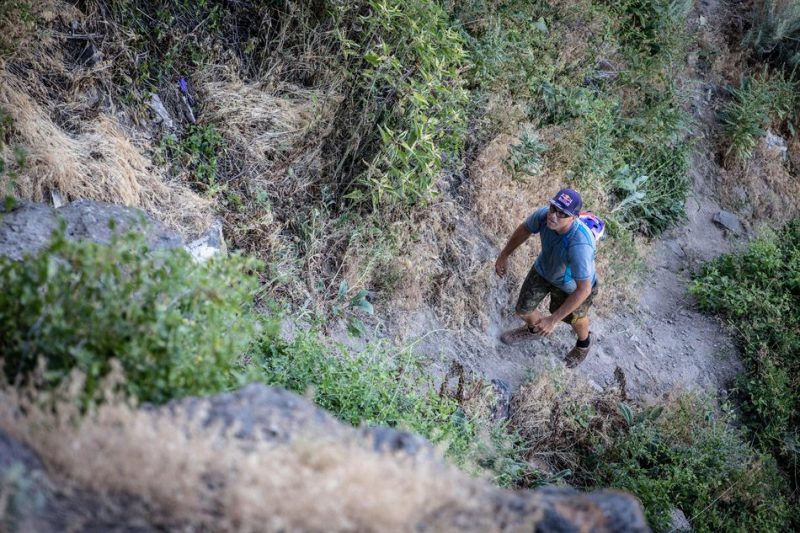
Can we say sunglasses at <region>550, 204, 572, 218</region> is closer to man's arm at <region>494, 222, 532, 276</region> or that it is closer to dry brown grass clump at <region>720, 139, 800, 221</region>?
man's arm at <region>494, 222, 532, 276</region>

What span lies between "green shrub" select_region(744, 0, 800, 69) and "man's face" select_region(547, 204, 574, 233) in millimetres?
7274

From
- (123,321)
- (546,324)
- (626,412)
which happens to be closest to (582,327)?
(546,324)

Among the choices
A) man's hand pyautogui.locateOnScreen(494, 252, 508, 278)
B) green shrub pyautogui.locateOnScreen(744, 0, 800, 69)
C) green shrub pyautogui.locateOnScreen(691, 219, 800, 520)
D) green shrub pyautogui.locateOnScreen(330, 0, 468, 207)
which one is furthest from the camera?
green shrub pyautogui.locateOnScreen(744, 0, 800, 69)

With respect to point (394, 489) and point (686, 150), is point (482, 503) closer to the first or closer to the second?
point (394, 489)

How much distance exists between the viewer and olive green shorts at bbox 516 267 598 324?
7.02 meters

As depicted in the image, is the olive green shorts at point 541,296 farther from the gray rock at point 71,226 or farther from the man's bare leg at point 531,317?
the gray rock at point 71,226

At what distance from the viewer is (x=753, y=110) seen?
10586 mm

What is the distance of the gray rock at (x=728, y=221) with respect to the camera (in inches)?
399

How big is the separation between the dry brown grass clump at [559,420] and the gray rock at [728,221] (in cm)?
439

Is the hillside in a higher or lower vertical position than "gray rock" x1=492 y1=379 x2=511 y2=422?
higher

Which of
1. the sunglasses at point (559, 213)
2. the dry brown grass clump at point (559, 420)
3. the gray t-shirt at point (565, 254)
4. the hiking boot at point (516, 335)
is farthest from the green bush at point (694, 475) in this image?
the sunglasses at point (559, 213)

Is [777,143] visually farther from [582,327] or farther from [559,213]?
[559,213]

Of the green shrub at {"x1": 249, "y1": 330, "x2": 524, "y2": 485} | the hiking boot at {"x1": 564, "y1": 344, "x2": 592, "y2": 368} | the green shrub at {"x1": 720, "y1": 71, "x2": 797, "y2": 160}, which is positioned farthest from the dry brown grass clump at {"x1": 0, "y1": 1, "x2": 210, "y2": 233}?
the green shrub at {"x1": 720, "y1": 71, "x2": 797, "y2": 160}

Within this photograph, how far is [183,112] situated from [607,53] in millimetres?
6037
